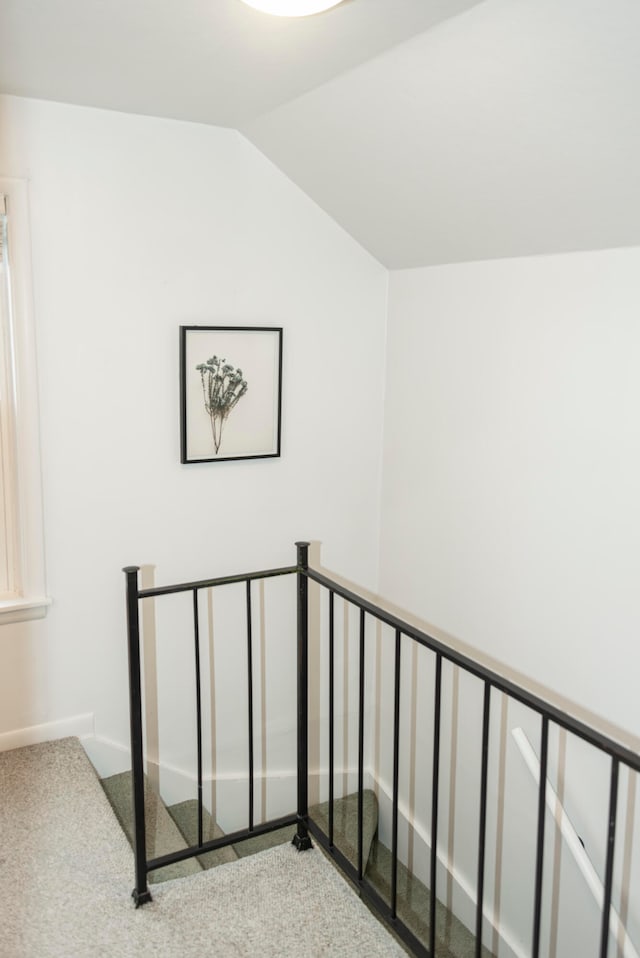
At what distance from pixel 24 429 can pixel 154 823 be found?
1.55 m

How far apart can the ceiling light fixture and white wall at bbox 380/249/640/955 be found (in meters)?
1.12

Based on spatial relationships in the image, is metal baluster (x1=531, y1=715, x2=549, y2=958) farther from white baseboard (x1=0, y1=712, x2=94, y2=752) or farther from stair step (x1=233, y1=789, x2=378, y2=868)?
white baseboard (x1=0, y1=712, x2=94, y2=752)

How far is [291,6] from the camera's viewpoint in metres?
1.72

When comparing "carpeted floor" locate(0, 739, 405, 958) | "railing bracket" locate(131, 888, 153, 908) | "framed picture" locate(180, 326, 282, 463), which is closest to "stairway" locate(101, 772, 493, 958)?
"carpeted floor" locate(0, 739, 405, 958)

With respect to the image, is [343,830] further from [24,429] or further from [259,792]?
[24,429]

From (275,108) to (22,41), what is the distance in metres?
0.86

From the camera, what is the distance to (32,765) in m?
2.72

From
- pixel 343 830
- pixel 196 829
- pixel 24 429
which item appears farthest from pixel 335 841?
pixel 24 429

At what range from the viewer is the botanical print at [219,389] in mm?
2996

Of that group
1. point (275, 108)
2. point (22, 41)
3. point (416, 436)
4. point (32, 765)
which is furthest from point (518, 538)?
point (22, 41)

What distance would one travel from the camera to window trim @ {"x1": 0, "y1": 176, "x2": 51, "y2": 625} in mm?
2566

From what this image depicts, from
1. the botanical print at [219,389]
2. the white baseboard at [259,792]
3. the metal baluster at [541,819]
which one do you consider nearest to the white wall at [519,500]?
the white baseboard at [259,792]

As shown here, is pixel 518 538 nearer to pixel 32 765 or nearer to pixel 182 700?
pixel 182 700

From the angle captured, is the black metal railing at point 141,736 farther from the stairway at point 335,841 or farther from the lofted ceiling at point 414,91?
the lofted ceiling at point 414,91
